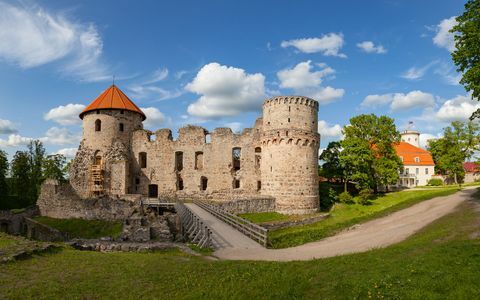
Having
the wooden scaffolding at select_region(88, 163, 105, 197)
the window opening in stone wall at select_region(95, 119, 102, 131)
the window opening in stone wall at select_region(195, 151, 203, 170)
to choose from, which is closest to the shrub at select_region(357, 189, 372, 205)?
the window opening in stone wall at select_region(195, 151, 203, 170)

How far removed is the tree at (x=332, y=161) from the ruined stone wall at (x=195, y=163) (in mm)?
10144

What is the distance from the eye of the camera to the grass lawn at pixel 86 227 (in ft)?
89.1

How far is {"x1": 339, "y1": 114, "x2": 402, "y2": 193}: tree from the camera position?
37.2 metres

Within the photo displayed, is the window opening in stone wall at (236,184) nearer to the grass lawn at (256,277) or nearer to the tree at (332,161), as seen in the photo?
the tree at (332,161)

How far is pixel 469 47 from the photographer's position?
17.8 m

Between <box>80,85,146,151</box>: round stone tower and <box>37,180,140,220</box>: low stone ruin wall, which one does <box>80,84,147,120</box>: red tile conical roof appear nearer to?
<box>80,85,146,151</box>: round stone tower

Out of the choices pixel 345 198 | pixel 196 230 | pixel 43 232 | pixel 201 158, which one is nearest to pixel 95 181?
pixel 43 232

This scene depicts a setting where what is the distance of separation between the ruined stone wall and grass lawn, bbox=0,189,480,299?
79.9 ft

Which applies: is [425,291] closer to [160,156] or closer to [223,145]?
[223,145]

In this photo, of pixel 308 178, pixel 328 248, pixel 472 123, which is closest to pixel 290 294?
pixel 328 248

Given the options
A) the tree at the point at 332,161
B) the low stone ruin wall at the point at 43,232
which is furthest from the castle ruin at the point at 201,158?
the tree at the point at 332,161

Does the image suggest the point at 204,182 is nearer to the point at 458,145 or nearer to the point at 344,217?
the point at 344,217

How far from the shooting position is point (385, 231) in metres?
19.0

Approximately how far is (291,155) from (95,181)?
68.1 ft
